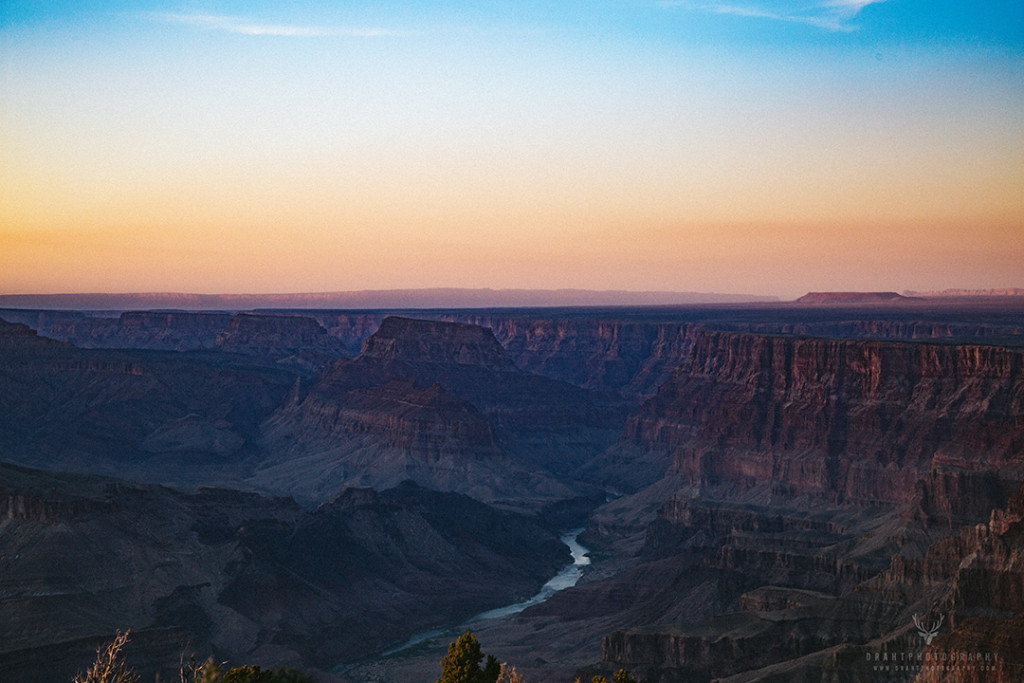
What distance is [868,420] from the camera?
175625mm

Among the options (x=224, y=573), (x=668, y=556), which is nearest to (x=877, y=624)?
(x=668, y=556)

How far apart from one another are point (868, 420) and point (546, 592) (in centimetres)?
4582

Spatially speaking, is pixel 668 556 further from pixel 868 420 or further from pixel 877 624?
pixel 877 624

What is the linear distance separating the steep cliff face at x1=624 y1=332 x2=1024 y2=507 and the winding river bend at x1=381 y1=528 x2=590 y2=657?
833 inches

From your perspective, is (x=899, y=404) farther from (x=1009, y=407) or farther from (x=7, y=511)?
(x=7, y=511)

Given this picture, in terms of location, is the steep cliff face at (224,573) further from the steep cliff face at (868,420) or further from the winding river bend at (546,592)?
the steep cliff face at (868,420)

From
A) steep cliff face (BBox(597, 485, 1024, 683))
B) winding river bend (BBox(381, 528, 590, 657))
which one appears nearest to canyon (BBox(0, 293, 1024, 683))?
steep cliff face (BBox(597, 485, 1024, 683))

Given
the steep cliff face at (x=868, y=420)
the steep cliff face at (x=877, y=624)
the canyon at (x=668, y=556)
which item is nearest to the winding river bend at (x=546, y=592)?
the canyon at (x=668, y=556)

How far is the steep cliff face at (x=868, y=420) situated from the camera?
514 ft

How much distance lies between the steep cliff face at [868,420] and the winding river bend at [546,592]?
21.2 m

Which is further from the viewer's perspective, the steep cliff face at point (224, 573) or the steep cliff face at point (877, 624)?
the steep cliff face at point (224, 573)

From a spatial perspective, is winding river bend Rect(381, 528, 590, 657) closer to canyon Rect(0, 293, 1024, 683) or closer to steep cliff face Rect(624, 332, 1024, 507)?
canyon Rect(0, 293, 1024, 683)

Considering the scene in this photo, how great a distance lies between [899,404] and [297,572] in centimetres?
7267

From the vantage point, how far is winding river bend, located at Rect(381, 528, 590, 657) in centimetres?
13525
